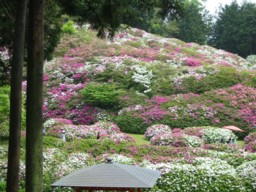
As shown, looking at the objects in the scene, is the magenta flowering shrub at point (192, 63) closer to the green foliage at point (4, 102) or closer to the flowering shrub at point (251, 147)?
the flowering shrub at point (251, 147)

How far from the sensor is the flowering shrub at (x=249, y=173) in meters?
Answer: 11.4

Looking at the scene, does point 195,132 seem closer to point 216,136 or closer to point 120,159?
point 216,136

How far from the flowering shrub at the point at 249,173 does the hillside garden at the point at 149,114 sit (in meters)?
0.03

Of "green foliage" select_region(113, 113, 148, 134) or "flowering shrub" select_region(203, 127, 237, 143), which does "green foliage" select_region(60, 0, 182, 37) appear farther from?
"green foliage" select_region(113, 113, 148, 134)

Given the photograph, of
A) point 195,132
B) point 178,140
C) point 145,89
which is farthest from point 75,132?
point 145,89

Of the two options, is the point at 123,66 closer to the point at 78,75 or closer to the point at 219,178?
the point at 78,75

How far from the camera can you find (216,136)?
18906 millimetres

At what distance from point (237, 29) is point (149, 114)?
36099mm

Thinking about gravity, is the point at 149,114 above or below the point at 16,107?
below

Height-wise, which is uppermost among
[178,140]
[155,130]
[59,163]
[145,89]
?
[145,89]

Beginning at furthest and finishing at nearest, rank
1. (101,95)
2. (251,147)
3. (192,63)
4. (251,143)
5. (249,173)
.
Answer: (192,63)
(101,95)
(251,143)
(251,147)
(249,173)

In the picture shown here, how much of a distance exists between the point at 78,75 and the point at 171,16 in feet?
66.0

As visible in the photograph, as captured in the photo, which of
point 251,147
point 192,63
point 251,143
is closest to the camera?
point 251,147

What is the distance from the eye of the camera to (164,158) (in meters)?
13.7
